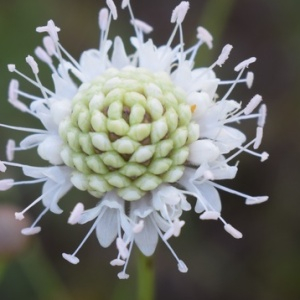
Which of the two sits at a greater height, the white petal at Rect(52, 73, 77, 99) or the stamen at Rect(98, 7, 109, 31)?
the stamen at Rect(98, 7, 109, 31)

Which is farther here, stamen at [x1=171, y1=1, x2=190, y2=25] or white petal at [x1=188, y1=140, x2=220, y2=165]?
stamen at [x1=171, y1=1, x2=190, y2=25]

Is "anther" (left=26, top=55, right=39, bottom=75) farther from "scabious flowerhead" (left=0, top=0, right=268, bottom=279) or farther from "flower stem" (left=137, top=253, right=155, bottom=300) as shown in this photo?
"flower stem" (left=137, top=253, right=155, bottom=300)

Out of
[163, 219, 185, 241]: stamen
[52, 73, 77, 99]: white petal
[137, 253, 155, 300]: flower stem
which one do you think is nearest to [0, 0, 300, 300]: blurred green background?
[137, 253, 155, 300]: flower stem

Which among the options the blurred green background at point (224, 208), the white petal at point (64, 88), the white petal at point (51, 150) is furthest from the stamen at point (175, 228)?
the blurred green background at point (224, 208)

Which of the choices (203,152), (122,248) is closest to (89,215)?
(122,248)

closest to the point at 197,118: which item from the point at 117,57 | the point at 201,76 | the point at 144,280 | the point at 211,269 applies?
the point at 201,76

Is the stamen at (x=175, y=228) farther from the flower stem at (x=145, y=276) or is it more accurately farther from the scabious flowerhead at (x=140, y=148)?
the flower stem at (x=145, y=276)
